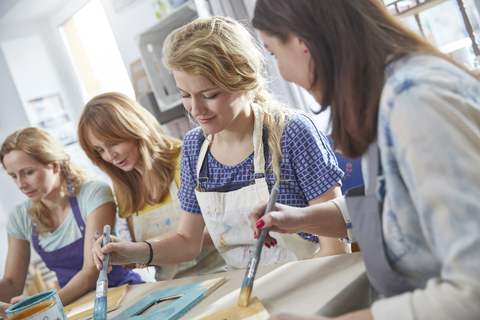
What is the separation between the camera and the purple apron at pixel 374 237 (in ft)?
2.00

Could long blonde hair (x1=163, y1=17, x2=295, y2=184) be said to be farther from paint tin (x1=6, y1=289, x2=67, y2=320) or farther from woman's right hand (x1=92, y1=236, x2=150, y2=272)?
paint tin (x1=6, y1=289, x2=67, y2=320)

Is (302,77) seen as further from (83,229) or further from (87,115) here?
(83,229)

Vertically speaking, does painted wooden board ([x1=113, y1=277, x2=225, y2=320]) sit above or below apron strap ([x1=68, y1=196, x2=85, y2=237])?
below

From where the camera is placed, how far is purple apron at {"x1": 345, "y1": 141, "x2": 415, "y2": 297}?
608mm

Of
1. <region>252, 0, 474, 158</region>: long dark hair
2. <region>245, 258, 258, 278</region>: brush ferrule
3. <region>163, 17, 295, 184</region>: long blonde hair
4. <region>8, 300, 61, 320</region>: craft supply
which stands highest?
<region>163, 17, 295, 184</region>: long blonde hair

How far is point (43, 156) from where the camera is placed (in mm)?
1872

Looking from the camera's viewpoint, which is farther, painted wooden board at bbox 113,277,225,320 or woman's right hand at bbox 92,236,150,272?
woman's right hand at bbox 92,236,150,272

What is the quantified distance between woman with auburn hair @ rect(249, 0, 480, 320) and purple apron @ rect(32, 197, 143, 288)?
1.32 meters

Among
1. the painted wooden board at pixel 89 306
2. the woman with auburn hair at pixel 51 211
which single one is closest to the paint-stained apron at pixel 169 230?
the woman with auburn hair at pixel 51 211

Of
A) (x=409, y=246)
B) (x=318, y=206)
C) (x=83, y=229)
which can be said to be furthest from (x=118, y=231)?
→ (x=409, y=246)

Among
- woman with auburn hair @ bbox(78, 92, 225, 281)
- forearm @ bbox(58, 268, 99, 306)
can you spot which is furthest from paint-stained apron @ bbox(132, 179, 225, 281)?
forearm @ bbox(58, 268, 99, 306)

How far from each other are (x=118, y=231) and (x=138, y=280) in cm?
26

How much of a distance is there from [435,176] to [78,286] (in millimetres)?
1418

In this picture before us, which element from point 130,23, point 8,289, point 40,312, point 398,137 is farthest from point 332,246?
point 130,23
